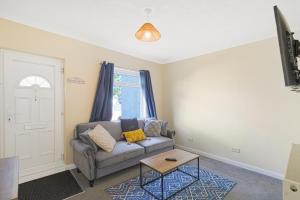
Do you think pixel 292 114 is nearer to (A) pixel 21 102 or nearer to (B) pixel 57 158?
(B) pixel 57 158

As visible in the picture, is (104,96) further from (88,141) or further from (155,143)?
(155,143)

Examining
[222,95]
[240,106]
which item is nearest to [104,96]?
[222,95]

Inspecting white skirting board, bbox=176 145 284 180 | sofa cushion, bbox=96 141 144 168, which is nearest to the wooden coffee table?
sofa cushion, bbox=96 141 144 168

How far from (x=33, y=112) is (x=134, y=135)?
6.03ft

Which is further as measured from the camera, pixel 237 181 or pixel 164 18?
pixel 237 181

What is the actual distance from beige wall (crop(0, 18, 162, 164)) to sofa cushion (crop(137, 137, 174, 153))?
4.28 feet

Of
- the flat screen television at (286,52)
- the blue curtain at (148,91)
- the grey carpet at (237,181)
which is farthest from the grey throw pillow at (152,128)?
the flat screen television at (286,52)

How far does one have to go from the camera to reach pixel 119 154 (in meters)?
2.63

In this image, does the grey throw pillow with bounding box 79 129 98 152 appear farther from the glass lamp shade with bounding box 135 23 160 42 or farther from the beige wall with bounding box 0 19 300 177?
the glass lamp shade with bounding box 135 23 160 42

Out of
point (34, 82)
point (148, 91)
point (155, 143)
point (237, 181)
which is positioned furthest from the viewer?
point (148, 91)

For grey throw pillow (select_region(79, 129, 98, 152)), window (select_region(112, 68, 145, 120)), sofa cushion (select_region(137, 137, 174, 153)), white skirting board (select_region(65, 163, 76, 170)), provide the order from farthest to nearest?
window (select_region(112, 68, 145, 120)) → sofa cushion (select_region(137, 137, 174, 153)) → white skirting board (select_region(65, 163, 76, 170)) → grey throw pillow (select_region(79, 129, 98, 152))

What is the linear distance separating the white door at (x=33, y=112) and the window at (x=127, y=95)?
1248 millimetres

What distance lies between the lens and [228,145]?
130 inches

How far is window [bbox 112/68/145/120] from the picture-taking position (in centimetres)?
384
